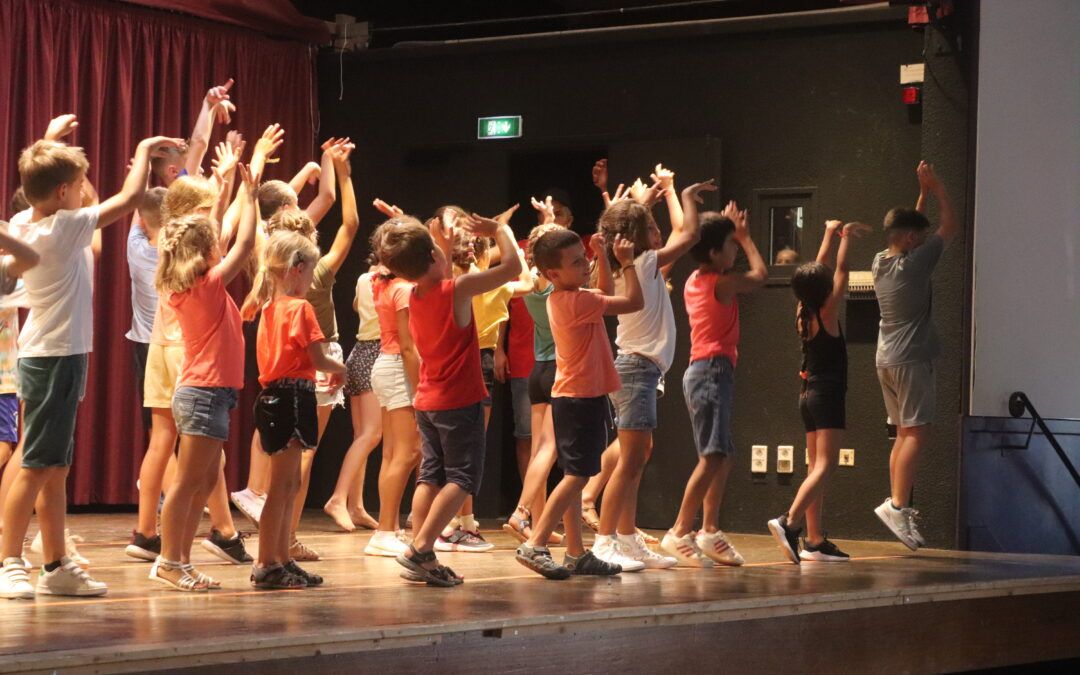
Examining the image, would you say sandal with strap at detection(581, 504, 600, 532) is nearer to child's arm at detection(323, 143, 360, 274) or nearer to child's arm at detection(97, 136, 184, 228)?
child's arm at detection(323, 143, 360, 274)

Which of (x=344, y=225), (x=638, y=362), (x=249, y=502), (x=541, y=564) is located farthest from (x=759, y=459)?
(x=249, y=502)

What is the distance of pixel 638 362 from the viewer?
529cm

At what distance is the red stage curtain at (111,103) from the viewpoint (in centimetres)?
740

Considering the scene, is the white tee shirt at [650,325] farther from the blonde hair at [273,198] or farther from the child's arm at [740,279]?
the blonde hair at [273,198]

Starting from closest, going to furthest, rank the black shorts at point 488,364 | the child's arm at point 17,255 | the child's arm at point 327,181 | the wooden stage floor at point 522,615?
the wooden stage floor at point 522,615 → the child's arm at point 17,255 → the child's arm at point 327,181 → the black shorts at point 488,364

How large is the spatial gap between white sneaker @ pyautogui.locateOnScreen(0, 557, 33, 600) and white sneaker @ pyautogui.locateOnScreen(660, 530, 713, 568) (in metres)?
2.39

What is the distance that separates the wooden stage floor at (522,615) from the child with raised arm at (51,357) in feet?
0.59

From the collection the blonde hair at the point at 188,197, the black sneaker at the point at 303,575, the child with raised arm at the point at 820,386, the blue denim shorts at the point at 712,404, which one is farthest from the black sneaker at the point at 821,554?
the blonde hair at the point at 188,197

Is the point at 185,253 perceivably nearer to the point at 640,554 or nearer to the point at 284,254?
the point at 284,254

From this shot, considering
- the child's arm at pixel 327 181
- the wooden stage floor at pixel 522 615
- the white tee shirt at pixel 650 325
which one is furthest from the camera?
the child's arm at pixel 327 181

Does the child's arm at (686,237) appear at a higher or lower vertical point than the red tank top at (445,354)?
higher

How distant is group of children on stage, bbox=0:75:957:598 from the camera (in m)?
4.20

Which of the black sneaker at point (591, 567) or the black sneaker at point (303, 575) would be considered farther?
the black sneaker at point (591, 567)

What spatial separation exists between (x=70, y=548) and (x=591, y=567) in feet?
6.16
